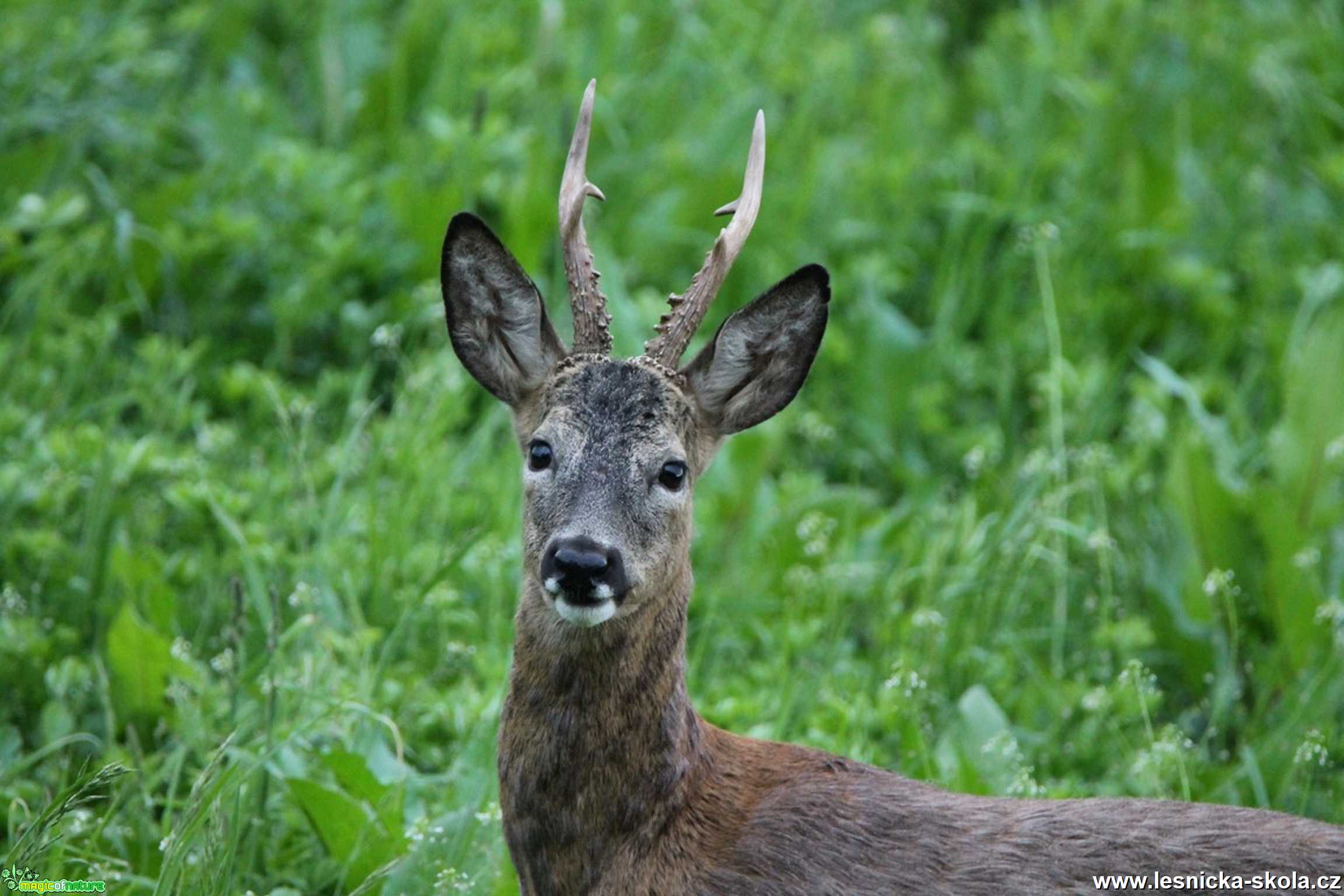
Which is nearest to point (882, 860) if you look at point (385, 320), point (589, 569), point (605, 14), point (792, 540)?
point (589, 569)

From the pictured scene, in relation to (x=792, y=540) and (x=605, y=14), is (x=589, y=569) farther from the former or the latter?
(x=605, y=14)

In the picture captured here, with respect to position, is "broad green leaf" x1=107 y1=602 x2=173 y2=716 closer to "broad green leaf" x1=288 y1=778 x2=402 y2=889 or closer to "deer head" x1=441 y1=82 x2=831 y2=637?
"broad green leaf" x1=288 y1=778 x2=402 y2=889

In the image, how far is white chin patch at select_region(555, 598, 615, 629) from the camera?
3.71m

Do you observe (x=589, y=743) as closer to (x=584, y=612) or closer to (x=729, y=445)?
(x=584, y=612)

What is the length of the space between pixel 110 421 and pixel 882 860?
296 cm

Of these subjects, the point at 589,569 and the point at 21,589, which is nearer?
the point at 589,569

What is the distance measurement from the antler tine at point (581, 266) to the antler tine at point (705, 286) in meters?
0.13

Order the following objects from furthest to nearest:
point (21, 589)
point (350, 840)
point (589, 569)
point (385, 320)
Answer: point (385, 320)
point (21, 589)
point (350, 840)
point (589, 569)

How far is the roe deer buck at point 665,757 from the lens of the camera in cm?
371

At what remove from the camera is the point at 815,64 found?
27.2 ft

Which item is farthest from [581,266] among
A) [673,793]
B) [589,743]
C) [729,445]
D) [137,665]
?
[729,445]

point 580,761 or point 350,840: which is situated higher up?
point 580,761

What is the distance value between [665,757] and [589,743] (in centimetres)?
17

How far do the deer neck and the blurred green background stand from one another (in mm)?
366
